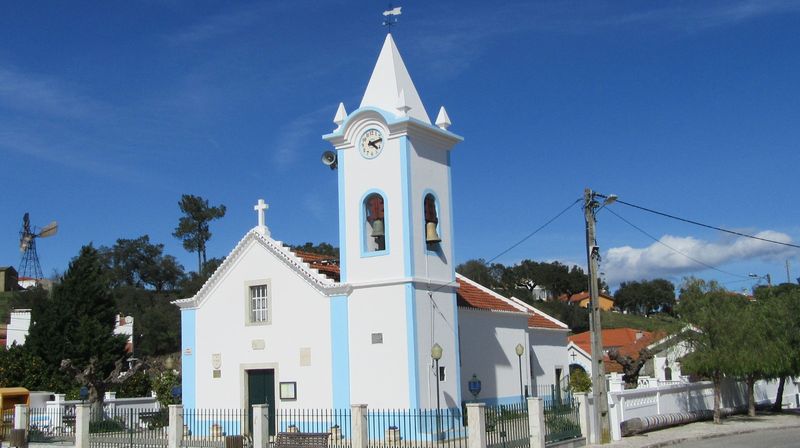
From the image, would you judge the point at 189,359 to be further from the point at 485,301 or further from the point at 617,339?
the point at 617,339

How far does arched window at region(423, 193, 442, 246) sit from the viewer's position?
73.4 ft

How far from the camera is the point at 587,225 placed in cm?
2123

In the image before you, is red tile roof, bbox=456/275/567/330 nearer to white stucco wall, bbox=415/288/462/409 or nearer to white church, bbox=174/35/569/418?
white church, bbox=174/35/569/418

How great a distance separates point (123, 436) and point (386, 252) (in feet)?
30.6

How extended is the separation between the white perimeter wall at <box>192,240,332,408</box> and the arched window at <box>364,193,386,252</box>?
1.89 meters

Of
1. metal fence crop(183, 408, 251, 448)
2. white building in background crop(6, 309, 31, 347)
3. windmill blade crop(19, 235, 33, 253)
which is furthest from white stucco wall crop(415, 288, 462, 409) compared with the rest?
windmill blade crop(19, 235, 33, 253)

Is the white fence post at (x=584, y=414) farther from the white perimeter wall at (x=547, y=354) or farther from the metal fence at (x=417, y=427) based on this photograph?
the white perimeter wall at (x=547, y=354)

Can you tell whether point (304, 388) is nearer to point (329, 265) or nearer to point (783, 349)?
point (329, 265)

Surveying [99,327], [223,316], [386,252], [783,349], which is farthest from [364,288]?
[99,327]

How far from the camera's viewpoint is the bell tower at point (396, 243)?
70.0 feet

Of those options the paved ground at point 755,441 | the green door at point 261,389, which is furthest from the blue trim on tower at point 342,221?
the paved ground at point 755,441

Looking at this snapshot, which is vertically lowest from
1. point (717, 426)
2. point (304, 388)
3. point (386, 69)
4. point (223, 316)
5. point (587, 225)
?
point (717, 426)

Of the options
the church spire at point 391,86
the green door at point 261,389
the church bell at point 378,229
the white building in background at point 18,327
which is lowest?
the green door at point 261,389

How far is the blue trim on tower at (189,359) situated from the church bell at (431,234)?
7721 mm
